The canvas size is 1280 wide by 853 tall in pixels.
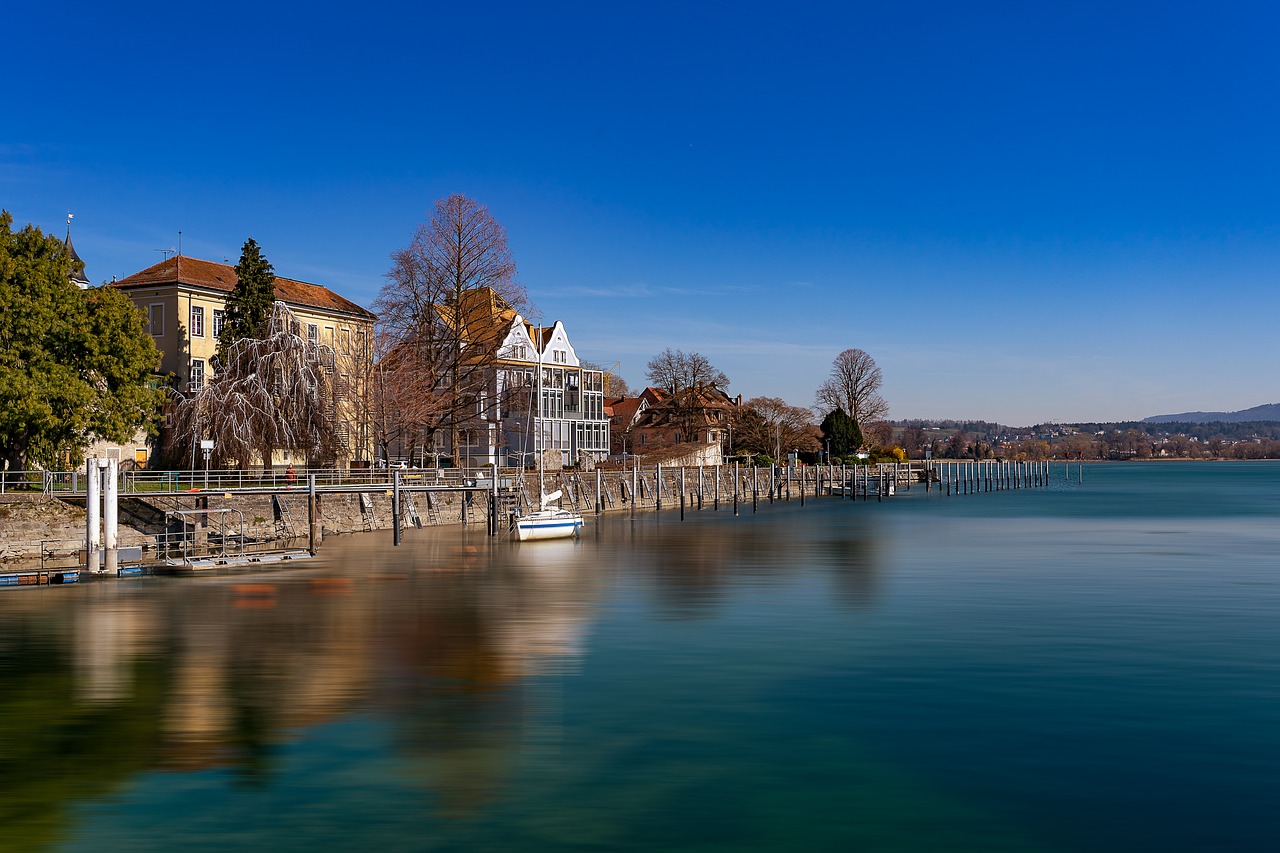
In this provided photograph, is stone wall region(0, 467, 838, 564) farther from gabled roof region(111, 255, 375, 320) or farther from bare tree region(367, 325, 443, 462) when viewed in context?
gabled roof region(111, 255, 375, 320)

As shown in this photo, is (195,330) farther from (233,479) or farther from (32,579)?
(32,579)

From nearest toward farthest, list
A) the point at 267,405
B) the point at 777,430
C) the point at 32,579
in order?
the point at 32,579, the point at 267,405, the point at 777,430

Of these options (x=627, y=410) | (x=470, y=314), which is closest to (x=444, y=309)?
(x=470, y=314)

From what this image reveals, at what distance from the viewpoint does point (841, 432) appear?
5118 inches

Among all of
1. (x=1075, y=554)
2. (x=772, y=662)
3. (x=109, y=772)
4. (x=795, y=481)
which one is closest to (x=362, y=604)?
(x=772, y=662)

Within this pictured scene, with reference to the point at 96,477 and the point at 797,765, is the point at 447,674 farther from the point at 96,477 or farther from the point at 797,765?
the point at 96,477

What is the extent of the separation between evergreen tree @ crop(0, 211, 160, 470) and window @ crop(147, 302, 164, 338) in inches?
568

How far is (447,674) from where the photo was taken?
2178cm

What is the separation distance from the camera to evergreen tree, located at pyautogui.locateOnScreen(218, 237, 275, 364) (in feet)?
203

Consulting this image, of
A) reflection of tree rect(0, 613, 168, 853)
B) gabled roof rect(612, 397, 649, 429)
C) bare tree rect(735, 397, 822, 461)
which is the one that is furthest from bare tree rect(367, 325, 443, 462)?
gabled roof rect(612, 397, 649, 429)

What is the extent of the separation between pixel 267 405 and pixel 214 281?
17017mm

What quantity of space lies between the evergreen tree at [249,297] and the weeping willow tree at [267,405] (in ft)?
7.82

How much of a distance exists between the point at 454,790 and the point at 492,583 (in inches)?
922

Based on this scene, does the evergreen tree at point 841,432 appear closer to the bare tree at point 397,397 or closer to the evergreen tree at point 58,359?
the bare tree at point 397,397
